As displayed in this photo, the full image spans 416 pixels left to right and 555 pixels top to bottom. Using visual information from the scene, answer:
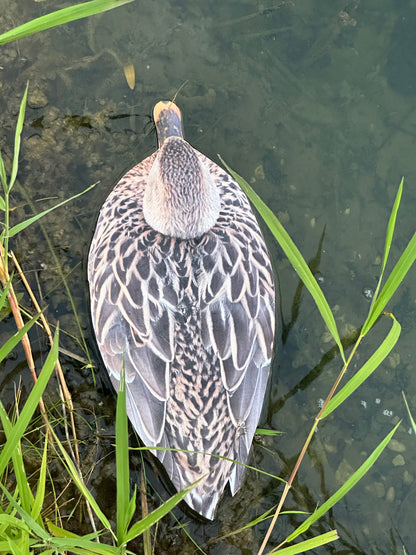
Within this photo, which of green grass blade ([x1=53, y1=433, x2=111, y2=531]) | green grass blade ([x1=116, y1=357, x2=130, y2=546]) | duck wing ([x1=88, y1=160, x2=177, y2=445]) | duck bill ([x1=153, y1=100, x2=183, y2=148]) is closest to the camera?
green grass blade ([x1=116, y1=357, x2=130, y2=546])

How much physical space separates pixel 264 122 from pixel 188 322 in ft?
4.87

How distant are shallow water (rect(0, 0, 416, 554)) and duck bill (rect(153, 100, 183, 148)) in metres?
0.17

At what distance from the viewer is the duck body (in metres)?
2.67

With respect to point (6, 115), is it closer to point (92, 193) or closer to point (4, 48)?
point (4, 48)

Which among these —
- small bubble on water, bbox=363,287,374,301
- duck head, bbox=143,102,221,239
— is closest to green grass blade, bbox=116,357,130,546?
duck head, bbox=143,102,221,239

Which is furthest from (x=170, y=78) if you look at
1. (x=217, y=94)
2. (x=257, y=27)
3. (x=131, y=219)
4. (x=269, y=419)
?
(x=269, y=419)

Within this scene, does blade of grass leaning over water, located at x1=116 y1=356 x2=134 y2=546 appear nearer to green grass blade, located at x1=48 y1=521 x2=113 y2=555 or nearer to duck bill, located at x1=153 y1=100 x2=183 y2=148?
green grass blade, located at x1=48 y1=521 x2=113 y2=555

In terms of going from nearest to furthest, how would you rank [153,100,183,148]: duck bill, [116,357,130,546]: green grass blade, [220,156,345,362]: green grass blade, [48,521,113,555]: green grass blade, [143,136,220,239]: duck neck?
[116,357,130,546]: green grass blade → [48,521,113,555]: green grass blade → [220,156,345,362]: green grass blade → [143,136,220,239]: duck neck → [153,100,183,148]: duck bill

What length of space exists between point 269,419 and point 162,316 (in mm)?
968

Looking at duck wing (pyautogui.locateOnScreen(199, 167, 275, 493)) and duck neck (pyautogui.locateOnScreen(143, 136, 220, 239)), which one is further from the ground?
duck neck (pyautogui.locateOnScreen(143, 136, 220, 239))

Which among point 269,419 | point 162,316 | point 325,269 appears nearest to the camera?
point 162,316

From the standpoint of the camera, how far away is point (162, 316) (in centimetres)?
270

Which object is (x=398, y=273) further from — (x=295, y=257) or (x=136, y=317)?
(x=136, y=317)

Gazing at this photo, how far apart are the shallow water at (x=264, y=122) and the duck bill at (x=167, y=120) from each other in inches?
6.8
